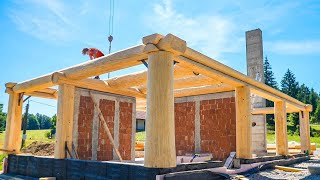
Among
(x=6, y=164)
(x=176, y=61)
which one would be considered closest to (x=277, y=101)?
(x=176, y=61)

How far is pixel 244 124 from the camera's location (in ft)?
29.9

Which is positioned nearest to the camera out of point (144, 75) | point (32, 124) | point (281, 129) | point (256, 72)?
point (144, 75)

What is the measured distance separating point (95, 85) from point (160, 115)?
16.2ft

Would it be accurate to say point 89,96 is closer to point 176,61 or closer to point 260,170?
point 176,61

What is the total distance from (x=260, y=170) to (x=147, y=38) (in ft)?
20.5

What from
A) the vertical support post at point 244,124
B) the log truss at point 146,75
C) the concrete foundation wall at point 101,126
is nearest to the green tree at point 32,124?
the concrete foundation wall at point 101,126

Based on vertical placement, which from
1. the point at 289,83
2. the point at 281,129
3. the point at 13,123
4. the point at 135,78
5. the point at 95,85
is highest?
the point at 289,83

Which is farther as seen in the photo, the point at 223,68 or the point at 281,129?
→ the point at 281,129

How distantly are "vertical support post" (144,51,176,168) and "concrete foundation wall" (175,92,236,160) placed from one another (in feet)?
19.3

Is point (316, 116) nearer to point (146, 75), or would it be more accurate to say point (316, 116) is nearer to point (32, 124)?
point (146, 75)

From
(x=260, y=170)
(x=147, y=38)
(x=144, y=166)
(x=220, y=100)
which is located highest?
(x=147, y=38)

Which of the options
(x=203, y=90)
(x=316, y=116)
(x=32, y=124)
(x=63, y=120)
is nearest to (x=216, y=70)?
(x=203, y=90)

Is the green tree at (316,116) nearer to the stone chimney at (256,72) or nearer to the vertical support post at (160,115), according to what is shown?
the stone chimney at (256,72)

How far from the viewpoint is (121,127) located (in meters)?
11.2
